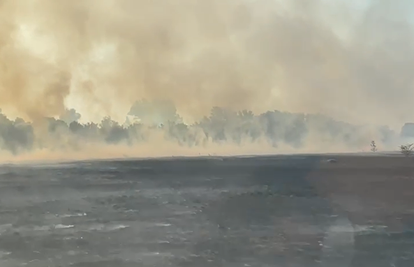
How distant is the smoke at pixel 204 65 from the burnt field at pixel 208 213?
0.18 m

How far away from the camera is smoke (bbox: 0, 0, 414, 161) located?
2.38 m

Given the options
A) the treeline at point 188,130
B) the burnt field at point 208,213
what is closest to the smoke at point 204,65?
the treeline at point 188,130

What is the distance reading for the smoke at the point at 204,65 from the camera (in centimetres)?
238

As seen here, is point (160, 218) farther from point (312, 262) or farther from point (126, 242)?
point (312, 262)

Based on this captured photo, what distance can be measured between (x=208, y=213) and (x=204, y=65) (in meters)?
0.89

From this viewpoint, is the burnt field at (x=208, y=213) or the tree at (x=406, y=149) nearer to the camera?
the burnt field at (x=208, y=213)

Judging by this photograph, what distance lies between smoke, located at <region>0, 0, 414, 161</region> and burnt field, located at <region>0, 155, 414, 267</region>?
0.60 ft

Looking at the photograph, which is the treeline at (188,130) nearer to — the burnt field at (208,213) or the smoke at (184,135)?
the smoke at (184,135)

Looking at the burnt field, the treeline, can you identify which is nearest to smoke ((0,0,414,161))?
the treeline

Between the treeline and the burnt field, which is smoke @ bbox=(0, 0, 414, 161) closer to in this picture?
the treeline

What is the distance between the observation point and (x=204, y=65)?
2.48 metres

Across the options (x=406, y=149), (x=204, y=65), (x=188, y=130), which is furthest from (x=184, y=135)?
(x=406, y=149)

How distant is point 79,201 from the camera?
8.28 ft

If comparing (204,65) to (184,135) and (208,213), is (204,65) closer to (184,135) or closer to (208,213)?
(184,135)
